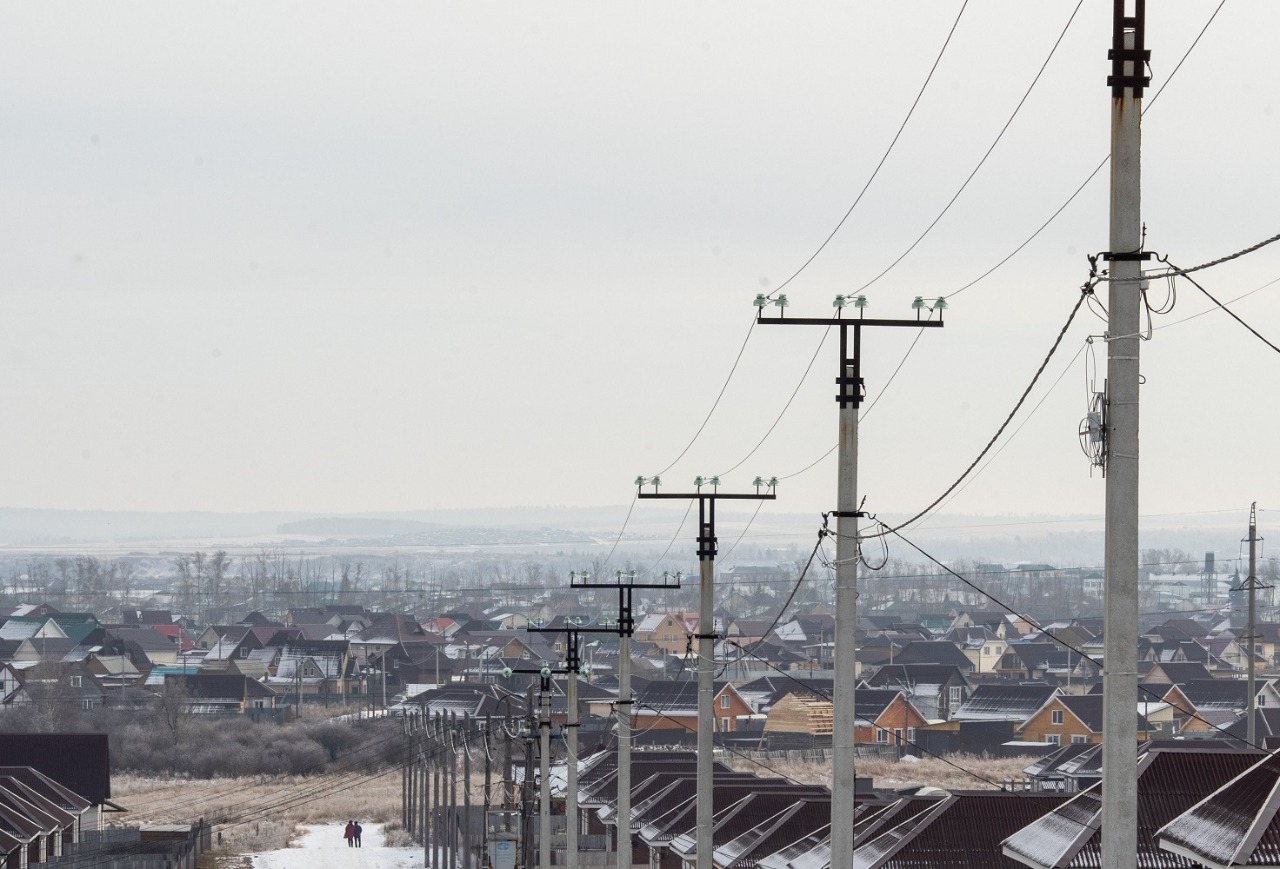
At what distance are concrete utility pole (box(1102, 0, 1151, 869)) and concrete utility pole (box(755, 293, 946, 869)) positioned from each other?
5.88 m

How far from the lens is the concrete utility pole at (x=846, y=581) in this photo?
15.9m

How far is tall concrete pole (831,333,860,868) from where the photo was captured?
15883mm

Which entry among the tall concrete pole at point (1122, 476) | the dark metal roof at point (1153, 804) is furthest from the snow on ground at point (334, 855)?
the tall concrete pole at point (1122, 476)

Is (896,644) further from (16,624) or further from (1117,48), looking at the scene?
→ (1117,48)

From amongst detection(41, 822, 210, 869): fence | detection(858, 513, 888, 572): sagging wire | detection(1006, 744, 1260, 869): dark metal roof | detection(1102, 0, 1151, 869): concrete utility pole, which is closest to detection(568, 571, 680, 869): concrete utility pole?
detection(1006, 744, 1260, 869): dark metal roof

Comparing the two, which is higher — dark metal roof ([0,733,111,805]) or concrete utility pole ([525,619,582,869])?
concrete utility pole ([525,619,582,869])

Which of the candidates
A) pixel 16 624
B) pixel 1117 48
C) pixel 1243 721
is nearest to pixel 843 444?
pixel 1117 48

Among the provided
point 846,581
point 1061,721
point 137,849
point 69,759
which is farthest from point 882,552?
point 1061,721

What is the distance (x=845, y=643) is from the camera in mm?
16219

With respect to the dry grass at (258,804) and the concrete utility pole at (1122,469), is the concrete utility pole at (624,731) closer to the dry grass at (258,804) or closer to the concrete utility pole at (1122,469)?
the concrete utility pole at (1122,469)

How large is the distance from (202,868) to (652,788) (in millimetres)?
16885

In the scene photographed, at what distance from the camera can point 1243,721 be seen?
70.2 metres

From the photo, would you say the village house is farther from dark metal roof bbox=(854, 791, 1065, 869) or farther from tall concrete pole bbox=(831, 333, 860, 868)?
tall concrete pole bbox=(831, 333, 860, 868)

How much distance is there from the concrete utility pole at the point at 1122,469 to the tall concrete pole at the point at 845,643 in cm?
584
